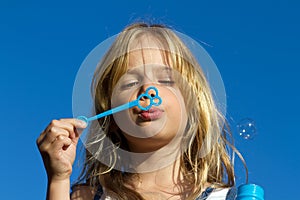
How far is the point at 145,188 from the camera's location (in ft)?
9.66

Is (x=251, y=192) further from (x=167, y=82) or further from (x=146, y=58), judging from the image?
(x=146, y=58)

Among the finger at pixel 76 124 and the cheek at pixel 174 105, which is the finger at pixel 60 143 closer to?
the finger at pixel 76 124

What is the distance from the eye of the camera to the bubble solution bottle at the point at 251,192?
2.51 metres

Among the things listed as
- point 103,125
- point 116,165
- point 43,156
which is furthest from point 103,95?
point 43,156

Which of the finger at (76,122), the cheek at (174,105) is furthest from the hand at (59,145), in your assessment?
the cheek at (174,105)

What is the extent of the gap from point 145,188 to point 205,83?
2.06ft

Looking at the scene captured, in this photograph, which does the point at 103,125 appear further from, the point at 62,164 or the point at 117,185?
the point at 62,164

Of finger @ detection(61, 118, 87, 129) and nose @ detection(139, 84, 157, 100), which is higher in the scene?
nose @ detection(139, 84, 157, 100)

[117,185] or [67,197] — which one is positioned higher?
[117,185]

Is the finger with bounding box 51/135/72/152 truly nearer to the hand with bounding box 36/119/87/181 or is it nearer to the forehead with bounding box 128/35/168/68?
the hand with bounding box 36/119/87/181

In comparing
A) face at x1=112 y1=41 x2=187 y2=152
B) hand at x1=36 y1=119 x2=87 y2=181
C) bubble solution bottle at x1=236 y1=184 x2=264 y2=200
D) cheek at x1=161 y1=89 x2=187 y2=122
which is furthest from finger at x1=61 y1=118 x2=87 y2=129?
bubble solution bottle at x1=236 y1=184 x2=264 y2=200

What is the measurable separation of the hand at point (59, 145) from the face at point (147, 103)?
0.92ft

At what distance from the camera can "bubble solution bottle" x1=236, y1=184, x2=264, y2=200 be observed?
2514mm

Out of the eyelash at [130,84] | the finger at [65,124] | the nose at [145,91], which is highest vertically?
the eyelash at [130,84]
